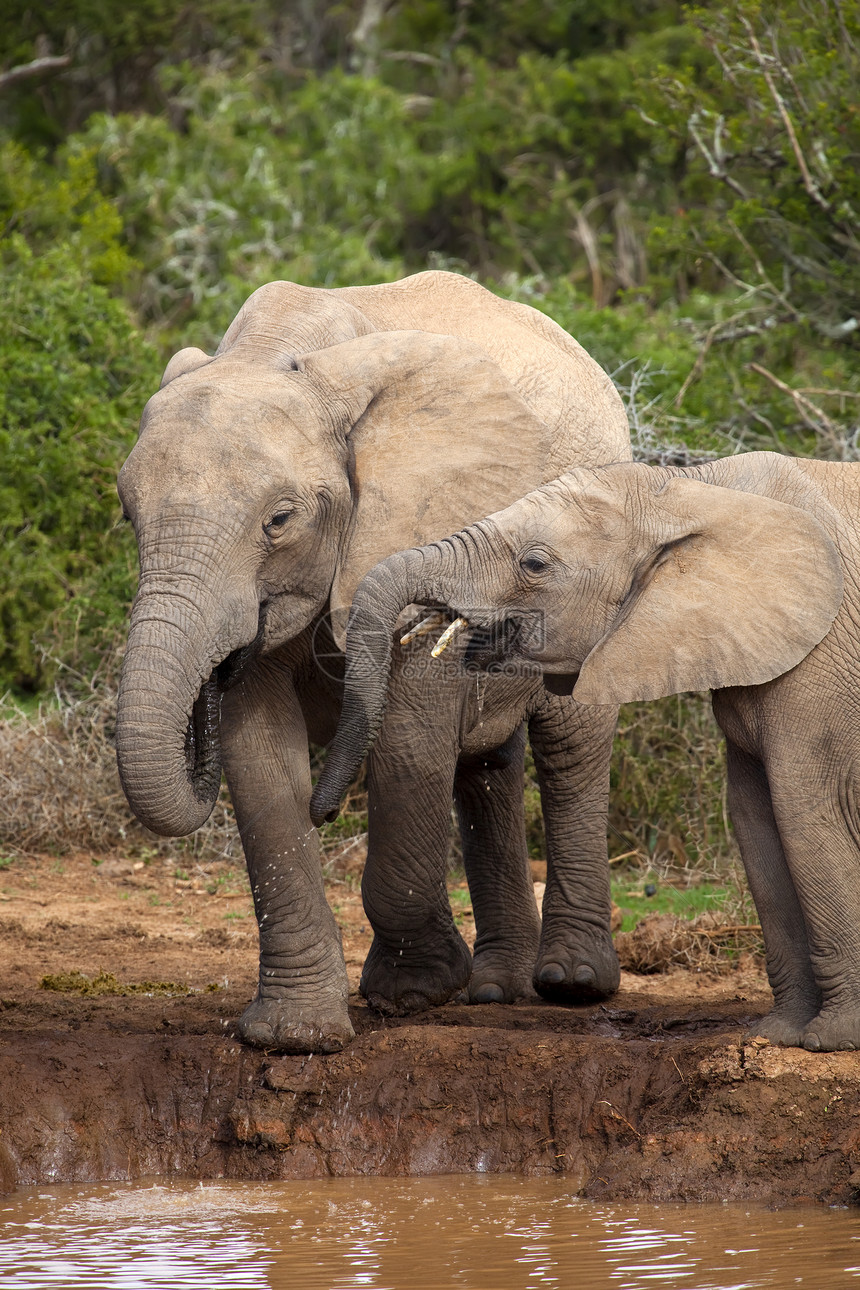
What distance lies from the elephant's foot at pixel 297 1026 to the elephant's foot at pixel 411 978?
1.78ft

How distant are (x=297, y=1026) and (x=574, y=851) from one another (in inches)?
58.5

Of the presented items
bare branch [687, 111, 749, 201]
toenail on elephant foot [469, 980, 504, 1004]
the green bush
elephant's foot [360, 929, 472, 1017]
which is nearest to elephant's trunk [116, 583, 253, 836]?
elephant's foot [360, 929, 472, 1017]

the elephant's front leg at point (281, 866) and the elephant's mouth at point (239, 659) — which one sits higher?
the elephant's mouth at point (239, 659)

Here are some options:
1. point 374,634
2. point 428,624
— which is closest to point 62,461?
point 428,624

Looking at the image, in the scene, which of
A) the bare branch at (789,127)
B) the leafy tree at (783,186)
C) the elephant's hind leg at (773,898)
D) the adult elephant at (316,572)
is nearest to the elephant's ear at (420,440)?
the adult elephant at (316,572)

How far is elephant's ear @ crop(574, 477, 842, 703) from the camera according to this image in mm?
4434

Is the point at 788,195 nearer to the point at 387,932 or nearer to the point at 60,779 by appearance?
the point at 60,779

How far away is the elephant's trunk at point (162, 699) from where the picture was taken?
14.7 ft

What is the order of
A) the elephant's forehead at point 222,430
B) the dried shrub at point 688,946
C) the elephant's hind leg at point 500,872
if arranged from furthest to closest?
the dried shrub at point 688,946 → the elephant's hind leg at point 500,872 → the elephant's forehead at point 222,430

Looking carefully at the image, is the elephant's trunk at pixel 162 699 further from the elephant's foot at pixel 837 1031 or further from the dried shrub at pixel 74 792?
the dried shrub at pixel 74 792

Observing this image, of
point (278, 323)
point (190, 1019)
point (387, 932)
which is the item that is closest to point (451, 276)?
point (278, 323)

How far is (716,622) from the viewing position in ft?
14.7

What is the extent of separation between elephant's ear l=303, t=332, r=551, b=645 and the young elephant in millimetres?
475

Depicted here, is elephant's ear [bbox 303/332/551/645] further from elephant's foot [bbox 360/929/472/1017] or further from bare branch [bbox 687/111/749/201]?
bare branch [bbox 687/111/749/201]
